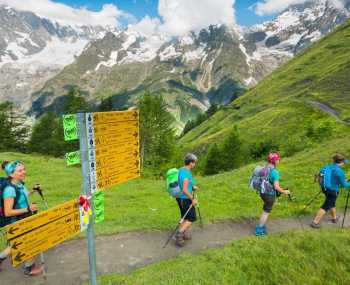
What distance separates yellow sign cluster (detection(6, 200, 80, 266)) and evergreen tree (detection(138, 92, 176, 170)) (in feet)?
132

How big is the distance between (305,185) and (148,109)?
32680 millimetres

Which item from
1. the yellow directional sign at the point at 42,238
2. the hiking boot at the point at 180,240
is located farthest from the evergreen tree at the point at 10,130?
the yellow directional sign at the point at 42,238

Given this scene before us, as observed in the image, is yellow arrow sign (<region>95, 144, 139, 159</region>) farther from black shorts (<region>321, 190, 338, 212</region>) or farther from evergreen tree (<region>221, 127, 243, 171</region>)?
evergreen tree (<region>221, 127, 243, 171</region>)

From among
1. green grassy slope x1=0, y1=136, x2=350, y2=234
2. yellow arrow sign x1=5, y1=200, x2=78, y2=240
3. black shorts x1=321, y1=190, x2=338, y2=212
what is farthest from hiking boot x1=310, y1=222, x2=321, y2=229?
yellow arrow sign x1=5, y1=200, x2=78, y2=240

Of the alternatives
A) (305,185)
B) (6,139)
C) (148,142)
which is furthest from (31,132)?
(305,185)

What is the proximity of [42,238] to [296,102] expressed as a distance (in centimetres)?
11050

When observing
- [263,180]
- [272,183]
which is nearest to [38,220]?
[263,180]

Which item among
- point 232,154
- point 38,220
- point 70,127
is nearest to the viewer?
point 38,220

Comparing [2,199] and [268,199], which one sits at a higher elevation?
[2,199]

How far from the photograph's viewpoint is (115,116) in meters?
6.88

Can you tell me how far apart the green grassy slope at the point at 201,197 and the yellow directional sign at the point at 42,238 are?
271 inches

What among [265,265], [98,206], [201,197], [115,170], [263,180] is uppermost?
[115,170]

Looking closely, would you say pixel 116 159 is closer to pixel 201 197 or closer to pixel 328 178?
pixel 328 178

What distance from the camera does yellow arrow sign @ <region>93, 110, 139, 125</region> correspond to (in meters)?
6.50
